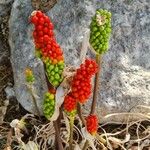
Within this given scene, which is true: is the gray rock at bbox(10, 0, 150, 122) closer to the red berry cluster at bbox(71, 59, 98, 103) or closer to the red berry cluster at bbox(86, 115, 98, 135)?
the red berry cluster at bbox(86, 115, 98, 135)

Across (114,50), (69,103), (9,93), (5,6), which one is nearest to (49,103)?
(69,103)

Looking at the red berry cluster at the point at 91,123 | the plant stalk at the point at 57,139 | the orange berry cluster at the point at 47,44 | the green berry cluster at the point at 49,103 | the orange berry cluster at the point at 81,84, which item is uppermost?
the orange berry cluster at the point at 47,44

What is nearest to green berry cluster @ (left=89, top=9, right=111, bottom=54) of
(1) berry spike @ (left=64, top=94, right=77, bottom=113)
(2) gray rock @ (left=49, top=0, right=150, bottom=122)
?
(1) berry spike @ (left=64, top=94, right=77, bottom=113)

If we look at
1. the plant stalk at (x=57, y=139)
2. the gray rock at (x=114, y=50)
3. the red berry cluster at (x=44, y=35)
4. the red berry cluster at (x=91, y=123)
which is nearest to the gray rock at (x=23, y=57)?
the gray rock at (x=114, y=50)

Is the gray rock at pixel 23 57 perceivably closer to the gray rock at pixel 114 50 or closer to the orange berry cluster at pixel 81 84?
the gray rock at pixel 114 50

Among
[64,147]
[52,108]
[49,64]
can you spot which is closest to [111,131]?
[64,147]

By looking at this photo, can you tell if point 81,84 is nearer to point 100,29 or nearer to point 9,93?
point 100,29

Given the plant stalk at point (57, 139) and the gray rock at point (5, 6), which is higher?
the gray rock at point (5, 6)

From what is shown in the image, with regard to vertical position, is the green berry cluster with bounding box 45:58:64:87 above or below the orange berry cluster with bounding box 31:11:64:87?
below
